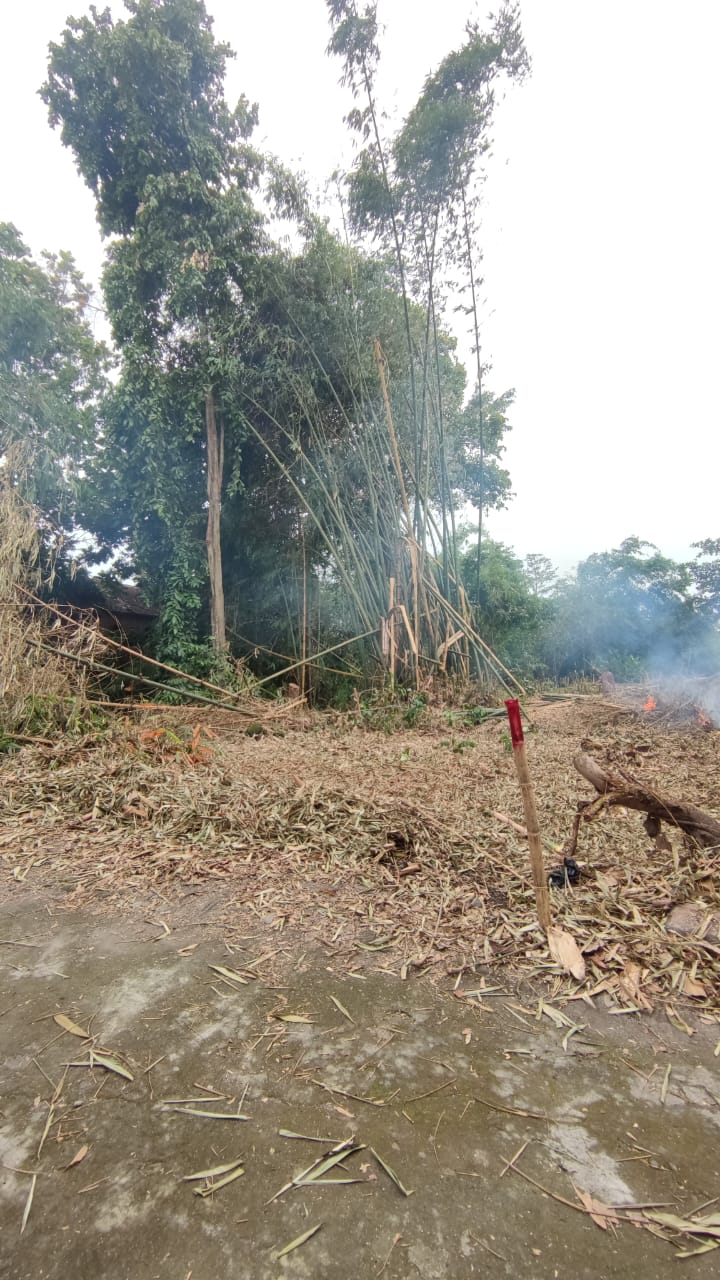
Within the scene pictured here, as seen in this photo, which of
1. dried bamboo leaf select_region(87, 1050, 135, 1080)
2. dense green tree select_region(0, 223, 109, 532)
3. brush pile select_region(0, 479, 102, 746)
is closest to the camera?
dried bamboo leaf select_region(87, 1050, 135, 1080)

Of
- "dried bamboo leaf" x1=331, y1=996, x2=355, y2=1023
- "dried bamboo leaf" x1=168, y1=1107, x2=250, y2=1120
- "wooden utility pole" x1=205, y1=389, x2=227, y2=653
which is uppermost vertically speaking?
"wooden utility pole" x1=205, y1=389, x2=227, y2=653

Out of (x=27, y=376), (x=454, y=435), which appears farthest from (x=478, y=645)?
(x=27, y=376)

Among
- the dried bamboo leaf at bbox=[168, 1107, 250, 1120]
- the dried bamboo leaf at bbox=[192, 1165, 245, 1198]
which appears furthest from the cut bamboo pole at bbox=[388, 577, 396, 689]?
the dried bamboo leaf at bbox=[192, 1165, 245, 1198]

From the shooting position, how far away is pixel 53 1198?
821 millimetres

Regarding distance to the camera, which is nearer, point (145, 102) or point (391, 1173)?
point (391, 1173)

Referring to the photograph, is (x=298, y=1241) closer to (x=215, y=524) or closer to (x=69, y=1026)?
(x=69, y=1026)

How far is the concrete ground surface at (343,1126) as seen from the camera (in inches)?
29.6

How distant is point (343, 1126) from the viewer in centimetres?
93

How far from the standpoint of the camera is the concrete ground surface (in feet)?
2.47

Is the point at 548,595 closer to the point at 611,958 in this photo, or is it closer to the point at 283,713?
the point at 283,713

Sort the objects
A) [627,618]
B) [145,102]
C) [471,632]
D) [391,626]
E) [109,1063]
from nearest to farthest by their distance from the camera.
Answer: [109,1063], [471,632], [391,626], [145,102], [627,618]

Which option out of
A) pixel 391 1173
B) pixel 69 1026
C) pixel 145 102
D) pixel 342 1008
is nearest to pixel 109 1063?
pixel 69 1026

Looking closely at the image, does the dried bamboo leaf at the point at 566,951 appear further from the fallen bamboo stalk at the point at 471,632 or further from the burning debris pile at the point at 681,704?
the fallen bamboo stalk at the point at 471,632

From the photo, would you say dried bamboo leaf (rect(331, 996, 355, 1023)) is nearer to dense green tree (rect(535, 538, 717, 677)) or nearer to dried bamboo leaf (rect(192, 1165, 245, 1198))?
dried bamboo leaf (rect(192, 1165, 245, 1198))
